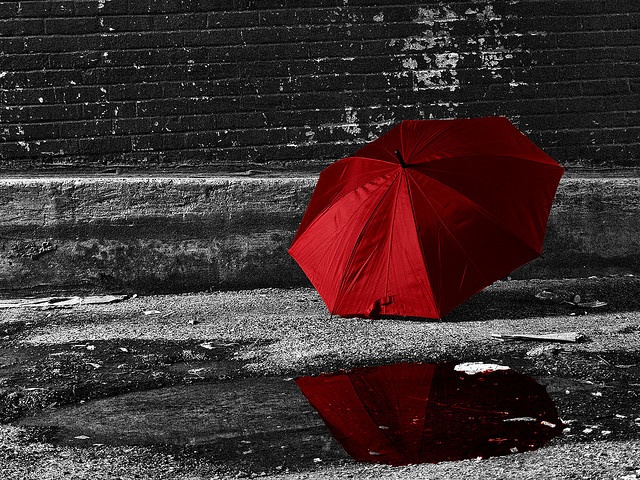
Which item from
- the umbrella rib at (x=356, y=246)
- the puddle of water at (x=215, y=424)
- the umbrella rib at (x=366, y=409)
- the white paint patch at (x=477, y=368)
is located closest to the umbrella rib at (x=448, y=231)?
the umbrella rib at (x=356, y=246)

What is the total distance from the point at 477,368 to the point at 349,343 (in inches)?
28.8

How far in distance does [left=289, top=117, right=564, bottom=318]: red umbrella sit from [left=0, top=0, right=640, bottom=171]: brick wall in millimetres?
1214

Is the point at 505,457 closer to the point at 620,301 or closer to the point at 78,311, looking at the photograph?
the point at 620,301

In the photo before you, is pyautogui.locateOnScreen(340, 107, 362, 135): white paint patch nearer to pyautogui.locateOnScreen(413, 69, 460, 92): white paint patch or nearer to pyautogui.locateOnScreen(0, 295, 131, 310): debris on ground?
pyautogui.locateOnScreen(413, 69, 460, 92): white paint patch

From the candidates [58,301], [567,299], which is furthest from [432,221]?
[58,301]

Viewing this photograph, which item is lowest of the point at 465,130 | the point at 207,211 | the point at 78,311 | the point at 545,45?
the point at 78,311

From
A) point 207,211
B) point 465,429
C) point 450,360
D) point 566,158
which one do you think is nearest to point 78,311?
point 207,211

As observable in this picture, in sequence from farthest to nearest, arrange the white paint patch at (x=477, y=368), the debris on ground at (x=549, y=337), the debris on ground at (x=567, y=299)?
the debris on ground at (x=567, y=299)
the debris on ground at (x=549, y=337)
the white paint patch at (x=477, y=368)

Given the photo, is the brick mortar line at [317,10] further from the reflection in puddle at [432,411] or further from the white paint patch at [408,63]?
the reflection in puddle at [432,411]

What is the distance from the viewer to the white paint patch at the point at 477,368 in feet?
12.6

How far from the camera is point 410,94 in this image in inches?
231

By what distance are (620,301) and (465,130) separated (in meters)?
1.44

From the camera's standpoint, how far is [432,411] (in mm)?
3334

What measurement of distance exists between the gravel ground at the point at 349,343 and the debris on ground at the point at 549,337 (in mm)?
50
